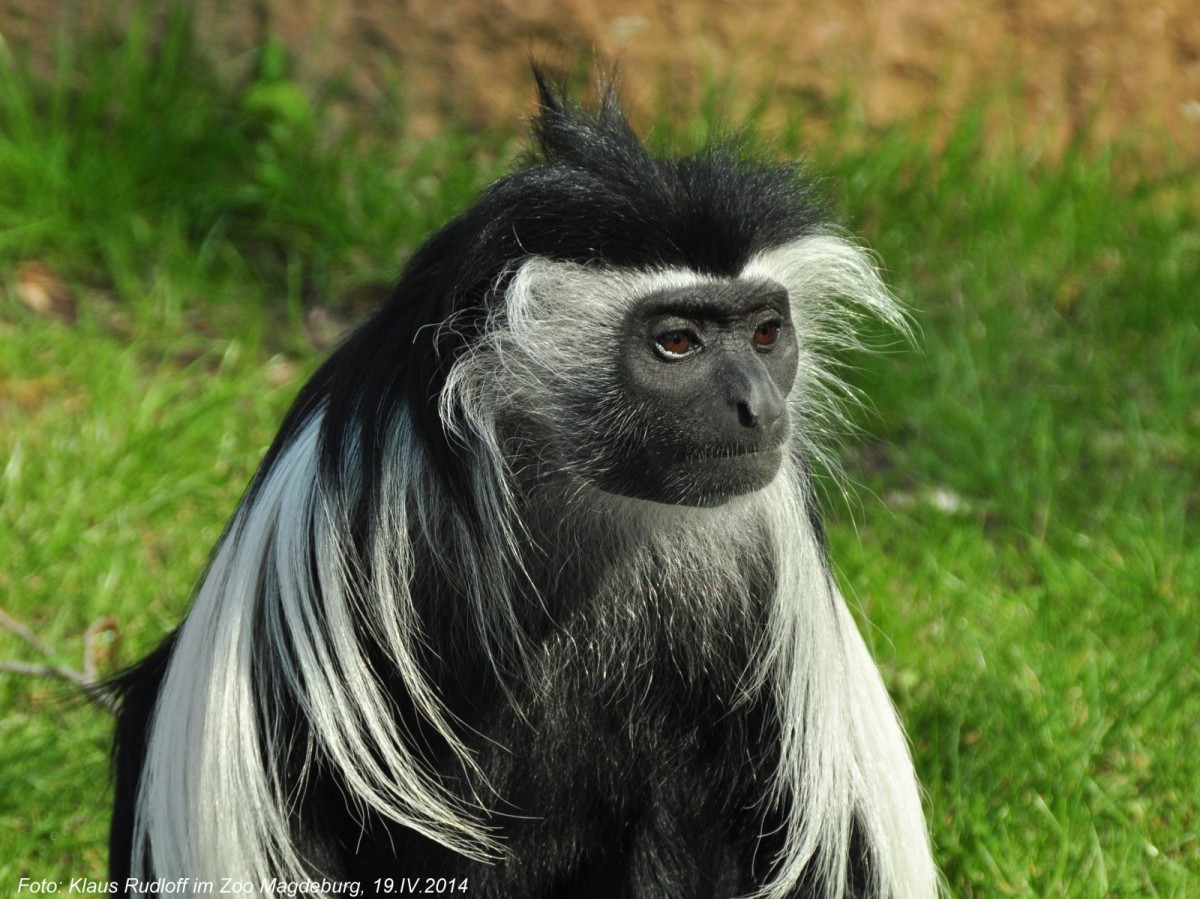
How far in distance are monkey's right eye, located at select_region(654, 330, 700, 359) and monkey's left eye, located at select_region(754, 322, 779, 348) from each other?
115mm

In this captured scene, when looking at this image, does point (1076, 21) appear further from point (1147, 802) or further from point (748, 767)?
point (748, 767)

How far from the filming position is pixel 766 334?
2.55 meters

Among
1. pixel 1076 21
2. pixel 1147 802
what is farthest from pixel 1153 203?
pixel 1147 802

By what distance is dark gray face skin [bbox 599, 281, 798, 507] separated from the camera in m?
2.42

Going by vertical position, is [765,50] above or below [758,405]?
below

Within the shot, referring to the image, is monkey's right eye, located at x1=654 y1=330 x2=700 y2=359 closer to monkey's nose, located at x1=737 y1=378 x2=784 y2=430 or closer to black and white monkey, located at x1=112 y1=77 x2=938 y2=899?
black and white monkey, located at x1=112 y1=77 x2=938 y2=899

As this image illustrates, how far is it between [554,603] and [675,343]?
49cm

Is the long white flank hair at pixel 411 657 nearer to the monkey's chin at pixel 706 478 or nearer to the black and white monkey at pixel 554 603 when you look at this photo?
the black and white monkey at pixel 554 603

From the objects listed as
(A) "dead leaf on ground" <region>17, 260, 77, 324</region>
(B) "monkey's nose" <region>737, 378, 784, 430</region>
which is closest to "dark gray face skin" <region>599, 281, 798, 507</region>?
(B) "monkey's nose" <region>737, 378, 784, 430</region>

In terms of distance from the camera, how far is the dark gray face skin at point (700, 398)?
2422 millimetres

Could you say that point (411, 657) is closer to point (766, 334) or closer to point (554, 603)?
point (554, 603)

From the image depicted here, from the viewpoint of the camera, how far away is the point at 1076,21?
5.28 meters

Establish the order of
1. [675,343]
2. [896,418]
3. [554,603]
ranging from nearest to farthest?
[675,343] → [554,603] → [896,418]

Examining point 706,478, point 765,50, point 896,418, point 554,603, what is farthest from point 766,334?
point 765,50
